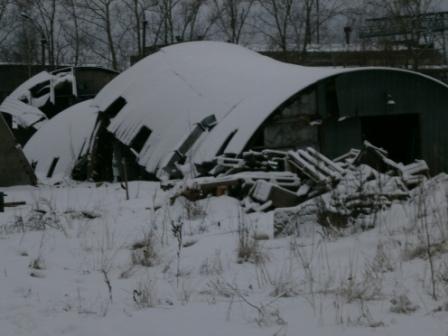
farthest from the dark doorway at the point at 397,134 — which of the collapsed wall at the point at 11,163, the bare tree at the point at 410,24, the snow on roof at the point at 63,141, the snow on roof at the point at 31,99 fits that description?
the bare tree at the point at 410,24

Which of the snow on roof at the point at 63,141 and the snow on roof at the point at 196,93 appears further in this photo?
the snow on roof at the point at 63,141

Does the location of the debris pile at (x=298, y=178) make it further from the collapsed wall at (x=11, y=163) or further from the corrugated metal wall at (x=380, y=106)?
the collapsed wall at (x=11, y=163)

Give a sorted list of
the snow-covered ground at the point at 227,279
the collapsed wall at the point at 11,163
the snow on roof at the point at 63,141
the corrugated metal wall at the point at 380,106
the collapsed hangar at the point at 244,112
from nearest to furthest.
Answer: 1. the snow-covered ground at the point at 227,279
2. the collapsed hangar at the point at 244,112
3. the corrugated metal wall at the point at 380,106
4. the collapsed wall at the point at 11,163
5. the snow on roof at the point at 63,141

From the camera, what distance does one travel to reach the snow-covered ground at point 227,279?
3797 mm

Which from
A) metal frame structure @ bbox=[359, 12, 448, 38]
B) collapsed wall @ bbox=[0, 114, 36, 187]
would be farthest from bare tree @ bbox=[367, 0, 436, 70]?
collapsed wall @ bbox=[0, 114, 36, 187]

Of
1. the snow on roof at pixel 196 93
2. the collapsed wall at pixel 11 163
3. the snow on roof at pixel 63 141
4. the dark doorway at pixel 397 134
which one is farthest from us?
the snow on roof at pixel 63 141

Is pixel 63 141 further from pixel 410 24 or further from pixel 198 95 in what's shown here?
pixel 410 24

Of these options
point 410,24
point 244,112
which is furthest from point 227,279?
point 410,24

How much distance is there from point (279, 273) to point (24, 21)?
47.1 metres

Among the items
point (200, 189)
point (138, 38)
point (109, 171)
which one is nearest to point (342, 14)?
point (138, 38)

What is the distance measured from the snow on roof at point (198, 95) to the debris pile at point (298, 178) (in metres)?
1.89

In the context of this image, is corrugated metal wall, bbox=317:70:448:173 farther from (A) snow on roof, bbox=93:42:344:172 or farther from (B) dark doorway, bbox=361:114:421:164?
(A) snow on roof, bbox=93:42:344:172

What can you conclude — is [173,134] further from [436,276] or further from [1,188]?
[436,276]

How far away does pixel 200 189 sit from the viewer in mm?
10141
